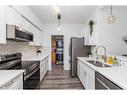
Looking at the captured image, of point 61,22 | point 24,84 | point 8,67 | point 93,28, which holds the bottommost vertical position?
point 24,84

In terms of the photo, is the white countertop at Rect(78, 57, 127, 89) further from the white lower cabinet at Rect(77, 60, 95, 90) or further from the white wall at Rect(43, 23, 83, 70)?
the white wall at Rect(43, 23, 83, 70)

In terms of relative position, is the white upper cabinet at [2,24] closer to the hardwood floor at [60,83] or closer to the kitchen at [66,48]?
the kitchen at [66,48]

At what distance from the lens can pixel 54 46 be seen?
9922mm

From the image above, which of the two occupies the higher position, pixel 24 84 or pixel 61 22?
pixel 61 22

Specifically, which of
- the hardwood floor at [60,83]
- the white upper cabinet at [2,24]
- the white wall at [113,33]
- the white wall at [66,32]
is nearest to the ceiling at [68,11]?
the white wall at [113,33]

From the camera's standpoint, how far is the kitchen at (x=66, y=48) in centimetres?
217

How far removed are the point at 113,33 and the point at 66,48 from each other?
3155 millimetres

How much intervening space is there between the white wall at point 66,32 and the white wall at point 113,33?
2747mm

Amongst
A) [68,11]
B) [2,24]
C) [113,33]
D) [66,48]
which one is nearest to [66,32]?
[66,48]

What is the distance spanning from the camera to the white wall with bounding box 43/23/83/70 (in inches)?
285

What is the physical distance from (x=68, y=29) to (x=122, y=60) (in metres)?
4.82
